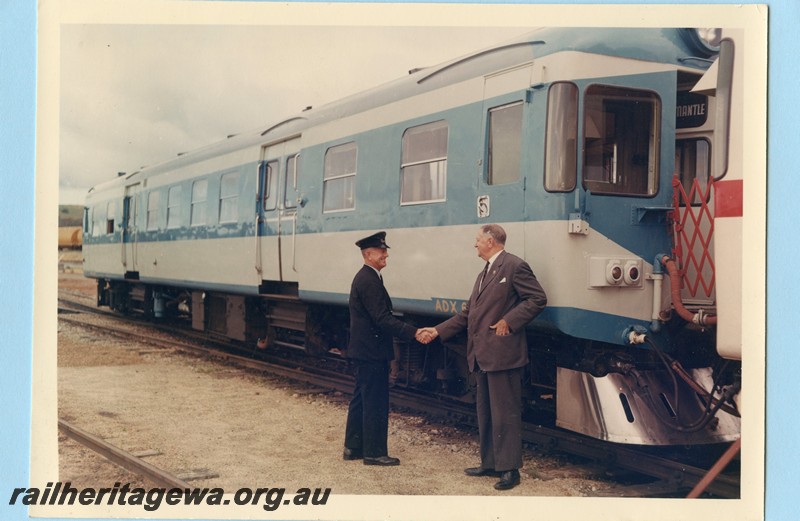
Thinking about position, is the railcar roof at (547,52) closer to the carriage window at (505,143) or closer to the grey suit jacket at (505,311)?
the carriage window at (505,143)

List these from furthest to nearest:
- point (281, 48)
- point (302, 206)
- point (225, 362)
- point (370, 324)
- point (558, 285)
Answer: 1. point (225, 362)
2. point (302, 206)
3. point (281, 48)
4. point (370, 324)
5. point (558, 285)

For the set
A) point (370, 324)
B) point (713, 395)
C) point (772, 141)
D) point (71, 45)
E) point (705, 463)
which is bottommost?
point (705, 463)

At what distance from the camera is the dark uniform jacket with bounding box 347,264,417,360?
6.36 meters

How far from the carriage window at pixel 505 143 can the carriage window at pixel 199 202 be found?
20.3 ft

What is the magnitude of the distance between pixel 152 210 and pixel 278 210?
4.58 m

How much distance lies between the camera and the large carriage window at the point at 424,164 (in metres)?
7.00

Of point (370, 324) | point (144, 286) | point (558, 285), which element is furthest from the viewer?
point (144, 286)

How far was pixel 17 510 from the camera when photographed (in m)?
6.23

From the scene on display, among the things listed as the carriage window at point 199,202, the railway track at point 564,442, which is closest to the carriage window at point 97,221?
the carriage window at point 199,202

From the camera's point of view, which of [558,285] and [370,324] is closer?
[558,285]

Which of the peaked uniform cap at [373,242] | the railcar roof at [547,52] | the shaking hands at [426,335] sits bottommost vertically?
the shaking hands at [426,335]

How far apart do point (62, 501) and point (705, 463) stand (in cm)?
515

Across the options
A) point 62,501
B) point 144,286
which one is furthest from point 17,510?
point 144,286

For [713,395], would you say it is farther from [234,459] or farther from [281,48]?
[281,48]
